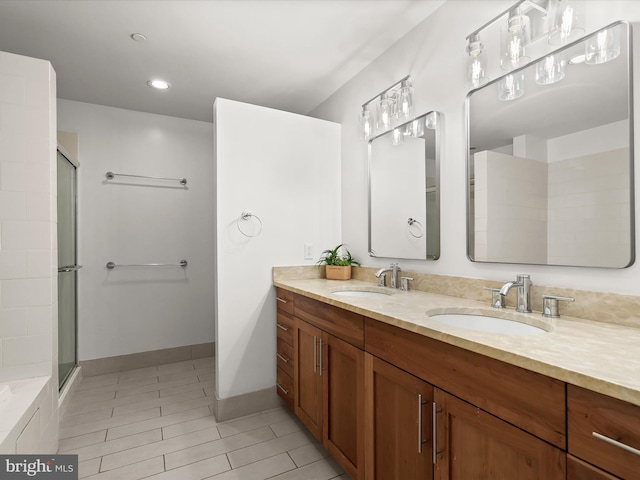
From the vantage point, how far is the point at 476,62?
1.52 meters

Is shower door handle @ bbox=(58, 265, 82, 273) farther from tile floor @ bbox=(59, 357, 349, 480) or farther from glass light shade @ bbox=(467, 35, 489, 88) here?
glass light shade @ bbox=(467, 35, 489, 88)

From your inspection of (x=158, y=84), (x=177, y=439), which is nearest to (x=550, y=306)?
(x=177, y=439)

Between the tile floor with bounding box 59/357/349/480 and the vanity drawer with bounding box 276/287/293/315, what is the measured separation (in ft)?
2.47

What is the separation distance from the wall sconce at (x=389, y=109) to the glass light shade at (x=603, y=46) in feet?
2.82

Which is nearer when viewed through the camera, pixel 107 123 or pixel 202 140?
pixel 107 123

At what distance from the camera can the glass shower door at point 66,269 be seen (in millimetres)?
2482

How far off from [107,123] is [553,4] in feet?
11.3

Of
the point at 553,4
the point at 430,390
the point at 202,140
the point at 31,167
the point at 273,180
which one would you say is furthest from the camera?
the point at 202,140

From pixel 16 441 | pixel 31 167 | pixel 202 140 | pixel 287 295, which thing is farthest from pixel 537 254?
pixel 202 140

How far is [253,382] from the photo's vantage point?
7.91 ft

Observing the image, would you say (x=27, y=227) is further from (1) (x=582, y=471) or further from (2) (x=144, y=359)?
(1) (x=582, y=471)

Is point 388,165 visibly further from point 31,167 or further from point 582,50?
point 31,167

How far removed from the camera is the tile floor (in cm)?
176

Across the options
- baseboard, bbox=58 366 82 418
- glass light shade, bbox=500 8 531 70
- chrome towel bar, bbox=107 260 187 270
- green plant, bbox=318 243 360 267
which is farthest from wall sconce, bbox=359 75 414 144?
baseboard, bbox=58 366 82 418
